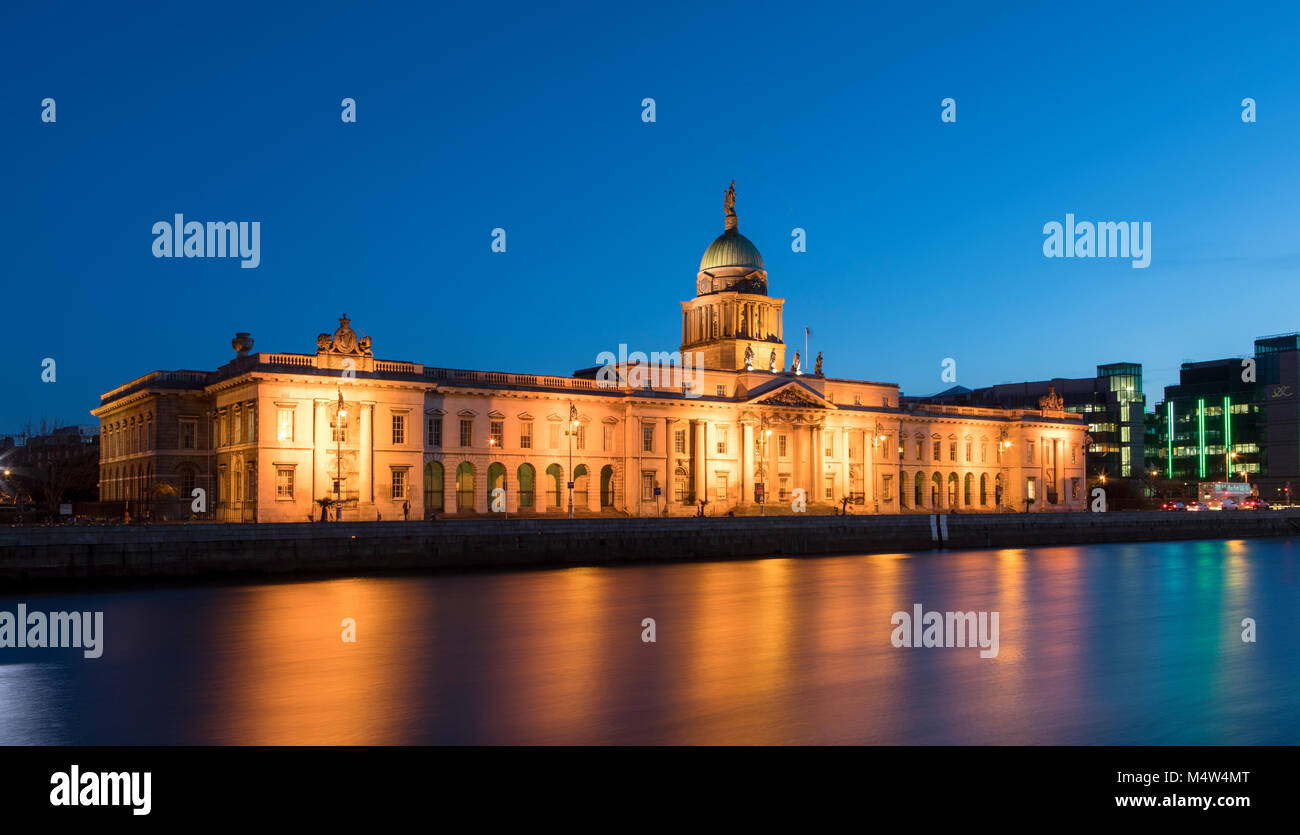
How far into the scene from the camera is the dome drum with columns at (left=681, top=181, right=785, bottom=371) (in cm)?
9738

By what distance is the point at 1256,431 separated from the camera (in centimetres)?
14862

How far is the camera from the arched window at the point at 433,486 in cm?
7506

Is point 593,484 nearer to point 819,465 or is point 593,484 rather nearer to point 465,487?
point 465,487

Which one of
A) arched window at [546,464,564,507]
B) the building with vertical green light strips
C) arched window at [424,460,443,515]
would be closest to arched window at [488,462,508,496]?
arched window at [546,464,564,507]

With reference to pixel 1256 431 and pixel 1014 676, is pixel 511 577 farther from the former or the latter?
pixel 1256 431

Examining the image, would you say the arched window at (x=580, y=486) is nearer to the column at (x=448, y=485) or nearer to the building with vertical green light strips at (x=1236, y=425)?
the column at (x=448, y=485)

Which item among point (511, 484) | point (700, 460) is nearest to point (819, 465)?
point (700, 460)

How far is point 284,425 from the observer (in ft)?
219

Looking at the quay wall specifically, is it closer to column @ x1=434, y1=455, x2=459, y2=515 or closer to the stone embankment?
the stone embankment

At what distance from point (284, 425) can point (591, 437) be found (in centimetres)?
2387

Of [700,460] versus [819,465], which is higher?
[700,460]

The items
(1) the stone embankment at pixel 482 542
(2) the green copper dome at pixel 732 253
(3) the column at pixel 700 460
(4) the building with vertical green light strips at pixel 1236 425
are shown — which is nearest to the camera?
(1) the stone embankment at pixel 482 542

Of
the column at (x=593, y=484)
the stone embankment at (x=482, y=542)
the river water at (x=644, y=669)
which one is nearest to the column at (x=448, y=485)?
the column at (x=593, y=484)

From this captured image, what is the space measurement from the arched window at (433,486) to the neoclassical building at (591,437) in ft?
0.44
